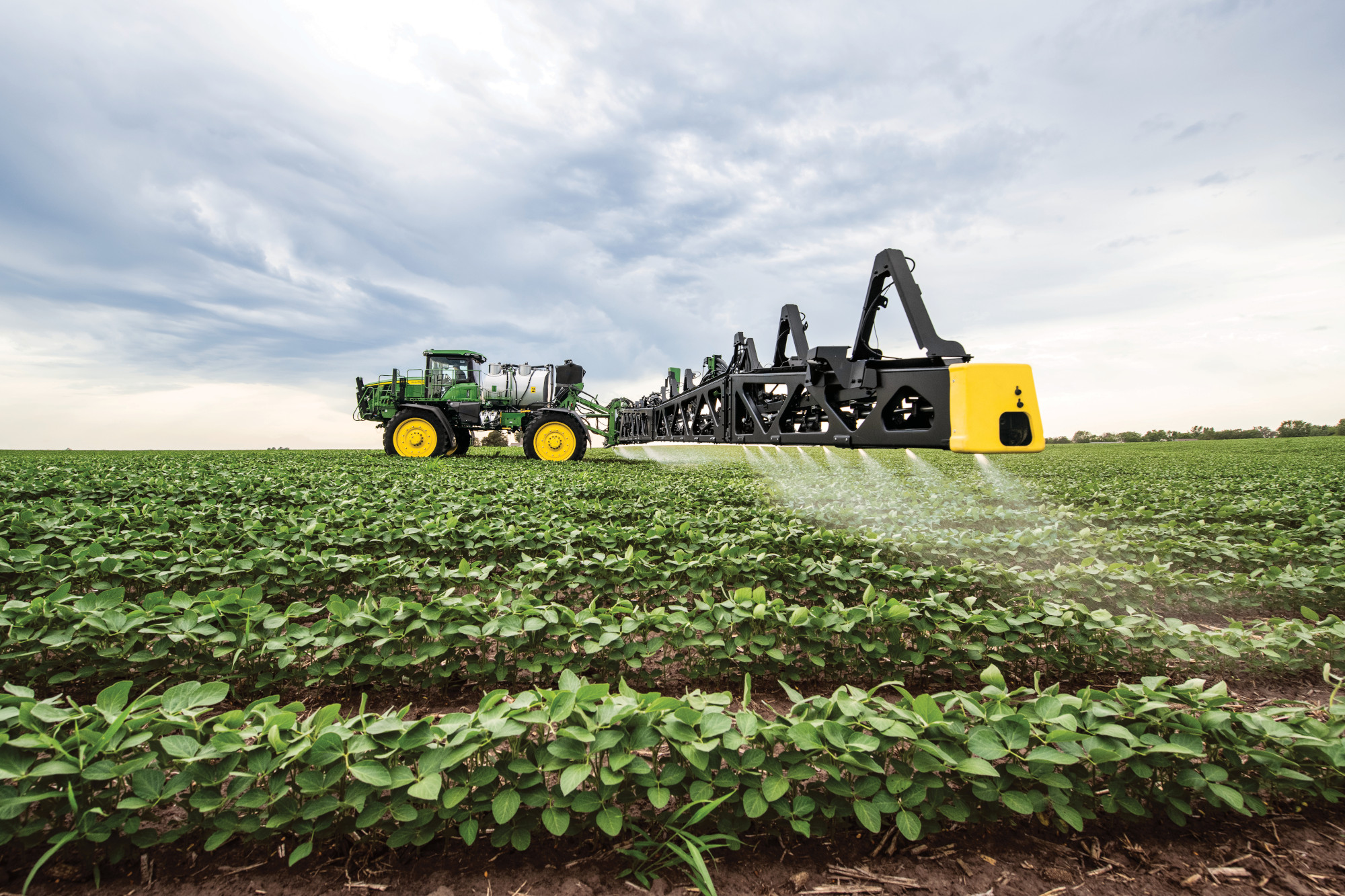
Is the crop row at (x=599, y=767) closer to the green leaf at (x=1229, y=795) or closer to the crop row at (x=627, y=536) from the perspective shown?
the green leaf at (x=1229, y=795)

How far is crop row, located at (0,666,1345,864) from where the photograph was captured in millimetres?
1700

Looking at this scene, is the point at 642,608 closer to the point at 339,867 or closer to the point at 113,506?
the point at 339,867

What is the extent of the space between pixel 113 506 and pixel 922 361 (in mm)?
8913

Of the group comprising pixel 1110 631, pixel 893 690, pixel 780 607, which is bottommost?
pixel 893 690

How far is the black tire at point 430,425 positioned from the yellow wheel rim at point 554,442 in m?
2.56

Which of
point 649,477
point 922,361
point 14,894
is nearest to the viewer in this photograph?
point 14,894

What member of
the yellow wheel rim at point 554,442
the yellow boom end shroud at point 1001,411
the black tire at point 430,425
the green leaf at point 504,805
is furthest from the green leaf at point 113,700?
the black tire at point 430,425

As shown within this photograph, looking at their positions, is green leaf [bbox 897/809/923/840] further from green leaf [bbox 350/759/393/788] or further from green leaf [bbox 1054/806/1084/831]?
green leaf [bbox 350/759/393/788]

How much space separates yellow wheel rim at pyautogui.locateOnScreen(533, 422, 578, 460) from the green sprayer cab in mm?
19

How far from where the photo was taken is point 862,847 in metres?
1.91

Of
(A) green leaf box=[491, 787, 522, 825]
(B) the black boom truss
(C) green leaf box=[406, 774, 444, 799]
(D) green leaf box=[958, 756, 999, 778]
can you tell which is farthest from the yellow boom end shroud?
(C) green leaf box=[406, 774, 444, 799]

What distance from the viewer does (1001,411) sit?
17.9 ft

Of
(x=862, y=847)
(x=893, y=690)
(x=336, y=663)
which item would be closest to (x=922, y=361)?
(x=893, y=690)

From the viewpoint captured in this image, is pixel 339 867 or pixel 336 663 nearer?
pixel 339 867
